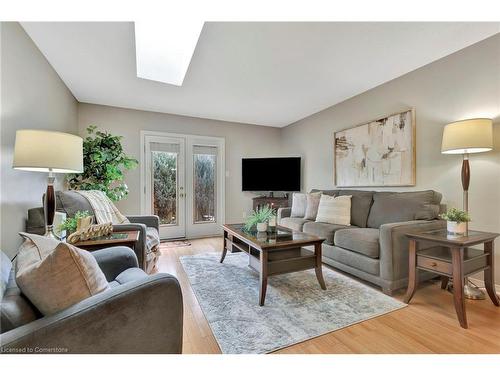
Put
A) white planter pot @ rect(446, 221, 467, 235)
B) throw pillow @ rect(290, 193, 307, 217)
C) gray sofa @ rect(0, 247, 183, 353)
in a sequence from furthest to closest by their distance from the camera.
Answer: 1. throw pillow @ rect(290, 193, 307, 217)
2. white planter pot @ rect(446, 221, 467, 235)
3. gray sofa @ rect(0, 247, 183, 353)

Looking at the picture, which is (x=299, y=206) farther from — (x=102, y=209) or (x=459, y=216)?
(x=102, y=209)

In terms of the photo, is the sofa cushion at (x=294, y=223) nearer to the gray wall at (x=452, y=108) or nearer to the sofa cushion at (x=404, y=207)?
the sofa cushion at (x=404, y=207)

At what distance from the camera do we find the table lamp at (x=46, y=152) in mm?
1482

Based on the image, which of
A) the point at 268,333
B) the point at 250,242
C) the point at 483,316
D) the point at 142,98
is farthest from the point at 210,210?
the point at 483,316

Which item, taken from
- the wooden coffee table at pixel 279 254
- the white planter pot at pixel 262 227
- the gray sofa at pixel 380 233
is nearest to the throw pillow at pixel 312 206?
the gray sofa at pixel 380 233

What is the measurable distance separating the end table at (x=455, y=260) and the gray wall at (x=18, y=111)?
10.2 ft

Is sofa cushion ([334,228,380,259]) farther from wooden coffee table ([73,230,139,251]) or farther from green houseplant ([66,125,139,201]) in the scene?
green houseplant ([66,125,139,201])

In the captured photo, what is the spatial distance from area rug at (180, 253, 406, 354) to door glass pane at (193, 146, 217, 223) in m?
1.95

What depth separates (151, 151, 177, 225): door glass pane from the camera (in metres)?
4.11

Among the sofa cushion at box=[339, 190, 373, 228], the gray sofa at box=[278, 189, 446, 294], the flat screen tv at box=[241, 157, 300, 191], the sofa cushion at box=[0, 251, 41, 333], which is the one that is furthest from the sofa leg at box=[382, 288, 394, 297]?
the flat screen tv at box=[241, 157, 300, 191]

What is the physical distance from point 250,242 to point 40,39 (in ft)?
8.43

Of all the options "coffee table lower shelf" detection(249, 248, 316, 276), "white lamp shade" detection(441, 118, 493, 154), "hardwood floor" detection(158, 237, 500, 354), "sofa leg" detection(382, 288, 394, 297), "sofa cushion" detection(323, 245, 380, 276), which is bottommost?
"hardwood floor" detection(158, 237, 500, 354)
